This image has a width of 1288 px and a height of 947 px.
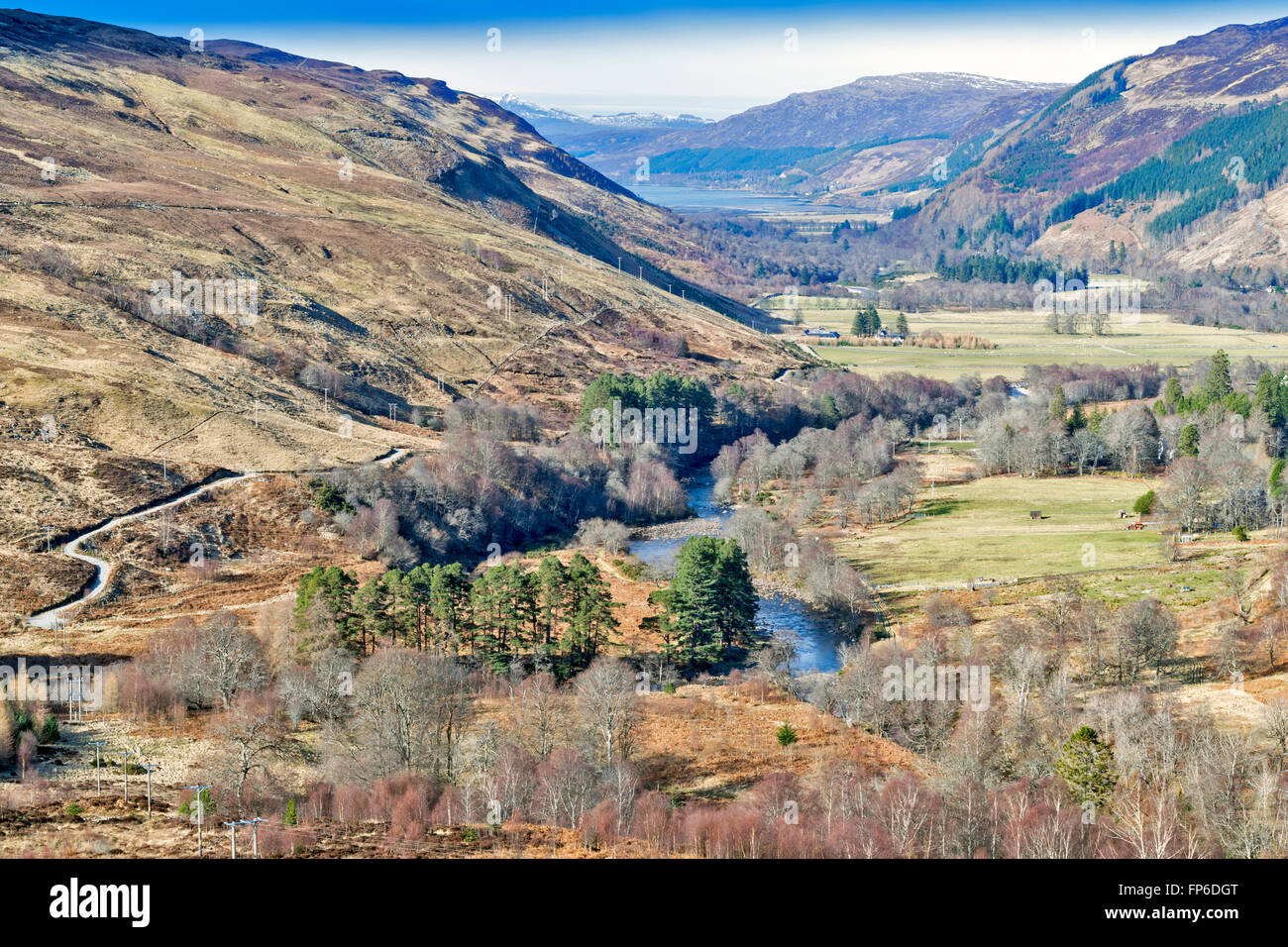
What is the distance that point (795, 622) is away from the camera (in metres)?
81.2

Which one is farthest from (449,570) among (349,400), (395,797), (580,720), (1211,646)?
(349,400)

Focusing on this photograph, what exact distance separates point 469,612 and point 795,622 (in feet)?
82.0

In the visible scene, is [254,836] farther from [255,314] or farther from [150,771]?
[255,314]

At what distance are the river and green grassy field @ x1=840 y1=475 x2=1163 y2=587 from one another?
8.22 m

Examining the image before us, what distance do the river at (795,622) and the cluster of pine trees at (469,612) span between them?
13146mm

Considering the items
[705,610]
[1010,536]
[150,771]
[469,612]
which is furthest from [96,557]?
[1010,536]

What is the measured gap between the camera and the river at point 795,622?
7188cm

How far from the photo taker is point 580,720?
5097 centimetres

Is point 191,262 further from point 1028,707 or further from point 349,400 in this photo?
point 1028,707

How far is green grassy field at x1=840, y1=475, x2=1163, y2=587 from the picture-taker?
8612cm

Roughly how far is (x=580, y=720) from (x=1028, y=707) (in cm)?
2197

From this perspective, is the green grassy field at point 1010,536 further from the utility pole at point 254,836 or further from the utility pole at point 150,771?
the utility pole at point 254,836

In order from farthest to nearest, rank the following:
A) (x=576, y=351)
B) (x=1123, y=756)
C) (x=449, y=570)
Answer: (x=576, y=351)
(x=449, y=570)
(x=1123, y=756)
